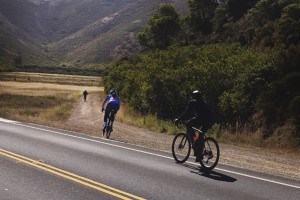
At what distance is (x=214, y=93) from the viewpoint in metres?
22.2

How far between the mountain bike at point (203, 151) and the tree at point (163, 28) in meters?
58.9

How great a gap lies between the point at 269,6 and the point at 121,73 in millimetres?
19849

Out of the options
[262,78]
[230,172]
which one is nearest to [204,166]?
[230,172]

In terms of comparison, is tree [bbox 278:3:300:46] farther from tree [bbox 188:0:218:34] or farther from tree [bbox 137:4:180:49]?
tree [bbox 137:4:180:49]

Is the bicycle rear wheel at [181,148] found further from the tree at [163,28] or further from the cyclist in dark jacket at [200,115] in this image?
the tree at [163,28]

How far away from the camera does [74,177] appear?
371 inches

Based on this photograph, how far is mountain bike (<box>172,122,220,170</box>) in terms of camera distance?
10805 mm

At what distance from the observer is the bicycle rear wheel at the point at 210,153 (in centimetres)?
1077

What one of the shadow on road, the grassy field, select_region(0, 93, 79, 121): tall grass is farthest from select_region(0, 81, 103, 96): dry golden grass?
the shadow on road

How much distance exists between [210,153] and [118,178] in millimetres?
2810

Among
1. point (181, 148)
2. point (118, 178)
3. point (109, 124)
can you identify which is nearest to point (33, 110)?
point (109, 124)

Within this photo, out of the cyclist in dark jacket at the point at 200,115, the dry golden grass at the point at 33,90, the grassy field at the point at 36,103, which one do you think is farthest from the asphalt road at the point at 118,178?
the dry golden grass at the point at 33,90

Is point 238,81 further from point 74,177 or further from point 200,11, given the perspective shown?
point 200,11

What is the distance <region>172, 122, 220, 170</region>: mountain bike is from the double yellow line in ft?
11.2
